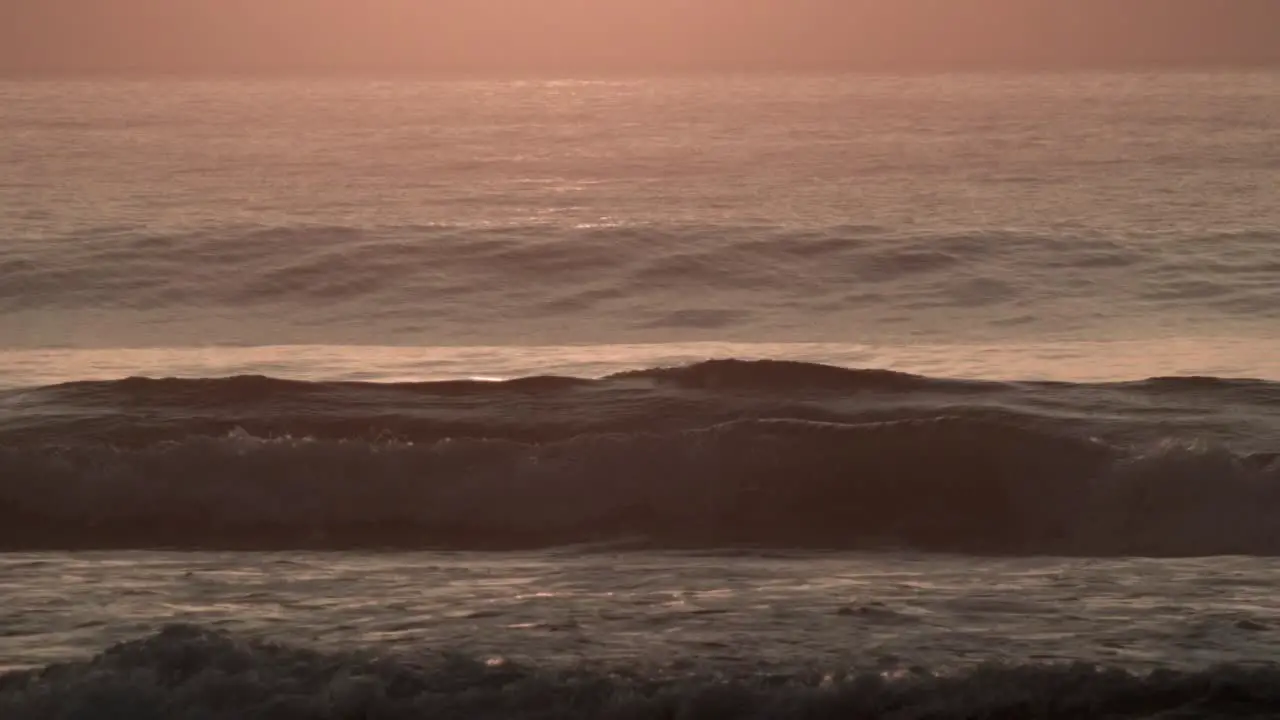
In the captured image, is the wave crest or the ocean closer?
the ocean

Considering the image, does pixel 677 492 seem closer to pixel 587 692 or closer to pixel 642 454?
pixel 642 454

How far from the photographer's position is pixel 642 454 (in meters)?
14.2

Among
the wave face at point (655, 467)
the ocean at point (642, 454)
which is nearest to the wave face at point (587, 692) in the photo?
the ocean at point (642, 454)

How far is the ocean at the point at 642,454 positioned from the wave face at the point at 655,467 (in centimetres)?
5

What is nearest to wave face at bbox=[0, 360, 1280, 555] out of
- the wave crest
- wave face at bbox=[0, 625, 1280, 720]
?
the wave crest

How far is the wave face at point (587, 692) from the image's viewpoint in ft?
27.2

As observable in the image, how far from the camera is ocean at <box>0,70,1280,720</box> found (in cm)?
877

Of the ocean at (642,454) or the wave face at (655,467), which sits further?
the wave face at (655,467)

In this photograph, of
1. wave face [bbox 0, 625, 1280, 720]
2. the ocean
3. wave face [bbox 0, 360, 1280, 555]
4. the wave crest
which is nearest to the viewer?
wave face [bbox 0, 625, 1280, 720]

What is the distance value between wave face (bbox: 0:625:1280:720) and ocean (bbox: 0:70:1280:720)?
0.02 m

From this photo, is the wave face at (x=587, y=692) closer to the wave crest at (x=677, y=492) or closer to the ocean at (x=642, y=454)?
the ocean at (x=642, y=454)

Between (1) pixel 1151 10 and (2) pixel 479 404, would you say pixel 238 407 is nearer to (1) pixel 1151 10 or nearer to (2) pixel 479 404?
(2) pixel 479 404

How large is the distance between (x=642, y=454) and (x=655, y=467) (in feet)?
0.78

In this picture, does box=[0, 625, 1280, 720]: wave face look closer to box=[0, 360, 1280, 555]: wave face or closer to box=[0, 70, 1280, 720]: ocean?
box=[0, 70, 1280, 720]: ocean
